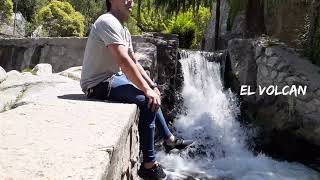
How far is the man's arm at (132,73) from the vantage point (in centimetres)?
323

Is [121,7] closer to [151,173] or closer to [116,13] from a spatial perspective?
[116,13]

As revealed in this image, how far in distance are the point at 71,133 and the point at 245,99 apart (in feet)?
25.5

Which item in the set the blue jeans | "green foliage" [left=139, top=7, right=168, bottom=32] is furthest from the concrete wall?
"green foliage" [left=139, top=7, right=168, bottom=32]

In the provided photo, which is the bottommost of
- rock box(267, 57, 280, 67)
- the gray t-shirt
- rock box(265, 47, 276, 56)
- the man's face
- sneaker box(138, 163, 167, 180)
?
Result: sneaker box(138, 163, 167, 180)

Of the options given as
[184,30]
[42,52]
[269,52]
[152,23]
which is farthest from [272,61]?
[152,23]

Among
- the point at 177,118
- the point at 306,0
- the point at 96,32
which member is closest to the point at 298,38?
the point at 306,0

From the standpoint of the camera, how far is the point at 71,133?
233 centimetres

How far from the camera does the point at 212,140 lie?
9.16 metres

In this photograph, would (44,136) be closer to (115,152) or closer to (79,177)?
(115,152)

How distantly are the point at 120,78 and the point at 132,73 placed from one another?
0.28 m

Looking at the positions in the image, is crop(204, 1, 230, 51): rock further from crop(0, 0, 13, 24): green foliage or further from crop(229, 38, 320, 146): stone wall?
crop(0, 0, 13, 24): green foliage

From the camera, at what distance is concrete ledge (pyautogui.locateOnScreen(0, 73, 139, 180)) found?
1.82m

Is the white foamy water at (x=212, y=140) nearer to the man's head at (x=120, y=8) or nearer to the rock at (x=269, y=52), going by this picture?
the rock at (x=269, y=52)

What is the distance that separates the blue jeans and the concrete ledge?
0.27 feet
